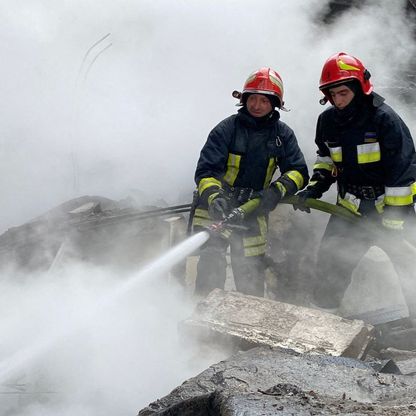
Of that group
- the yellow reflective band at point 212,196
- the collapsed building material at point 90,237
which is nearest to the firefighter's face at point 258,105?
the yellow reflective band at point 212,196

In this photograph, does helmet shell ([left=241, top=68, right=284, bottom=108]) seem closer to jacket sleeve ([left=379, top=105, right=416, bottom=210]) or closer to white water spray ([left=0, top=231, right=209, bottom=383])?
jacket sleeve ([left=379, top=105, right=416, bottom=210])

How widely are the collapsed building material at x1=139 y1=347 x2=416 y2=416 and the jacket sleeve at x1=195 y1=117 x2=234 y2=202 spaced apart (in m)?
1.39

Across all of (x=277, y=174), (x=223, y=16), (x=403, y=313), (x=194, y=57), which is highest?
(x=223, y=16)

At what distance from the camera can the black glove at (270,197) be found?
4.45 meters

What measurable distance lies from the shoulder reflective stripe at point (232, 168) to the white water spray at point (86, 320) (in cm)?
60

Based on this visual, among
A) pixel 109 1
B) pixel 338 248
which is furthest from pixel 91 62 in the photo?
pixel 338 248

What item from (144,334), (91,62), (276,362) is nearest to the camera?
(276,362)

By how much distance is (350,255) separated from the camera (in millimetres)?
4496

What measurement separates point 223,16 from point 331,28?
148 centimetres

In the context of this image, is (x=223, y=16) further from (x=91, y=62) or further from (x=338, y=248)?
(x=338, y=248)

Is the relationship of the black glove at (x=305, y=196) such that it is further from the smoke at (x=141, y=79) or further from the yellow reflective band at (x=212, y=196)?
the smoke at (x=141, y=79)

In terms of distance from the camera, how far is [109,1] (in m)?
7.79

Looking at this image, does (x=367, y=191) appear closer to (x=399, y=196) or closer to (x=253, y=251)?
(x=399, y=196)

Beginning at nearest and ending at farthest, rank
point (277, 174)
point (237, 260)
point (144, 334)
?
point (144, 334)
point (237, 260)
point (277, 174)
